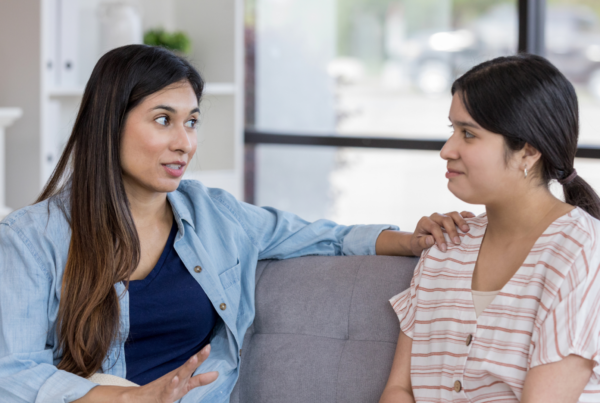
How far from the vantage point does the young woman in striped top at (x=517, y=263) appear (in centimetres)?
111

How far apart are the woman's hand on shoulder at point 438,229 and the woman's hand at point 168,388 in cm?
52

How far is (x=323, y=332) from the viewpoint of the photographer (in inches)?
61.9

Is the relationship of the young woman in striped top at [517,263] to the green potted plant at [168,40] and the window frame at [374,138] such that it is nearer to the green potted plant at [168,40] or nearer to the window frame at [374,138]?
the window frame at [374,138]

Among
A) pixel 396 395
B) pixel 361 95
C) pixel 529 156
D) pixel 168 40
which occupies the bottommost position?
pixel 396 395

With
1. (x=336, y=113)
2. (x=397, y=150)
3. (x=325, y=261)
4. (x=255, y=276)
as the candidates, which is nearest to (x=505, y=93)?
(x=325, y=261)

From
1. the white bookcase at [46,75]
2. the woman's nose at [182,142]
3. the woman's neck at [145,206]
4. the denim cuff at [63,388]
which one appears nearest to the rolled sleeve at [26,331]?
the denim cuff at [63,388]

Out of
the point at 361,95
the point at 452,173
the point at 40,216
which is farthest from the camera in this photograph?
the point at 361,95

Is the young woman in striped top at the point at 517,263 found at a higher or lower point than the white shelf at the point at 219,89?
lower

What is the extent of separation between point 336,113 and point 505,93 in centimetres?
294

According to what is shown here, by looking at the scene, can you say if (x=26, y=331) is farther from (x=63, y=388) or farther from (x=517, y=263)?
(x=517, y=263)

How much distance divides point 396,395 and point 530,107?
1.94 feet

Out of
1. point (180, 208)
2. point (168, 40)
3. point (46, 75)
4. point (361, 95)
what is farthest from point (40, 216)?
point (361, 95)

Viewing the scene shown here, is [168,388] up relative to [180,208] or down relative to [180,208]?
down

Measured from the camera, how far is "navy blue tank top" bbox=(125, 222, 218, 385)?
1.42 meters
